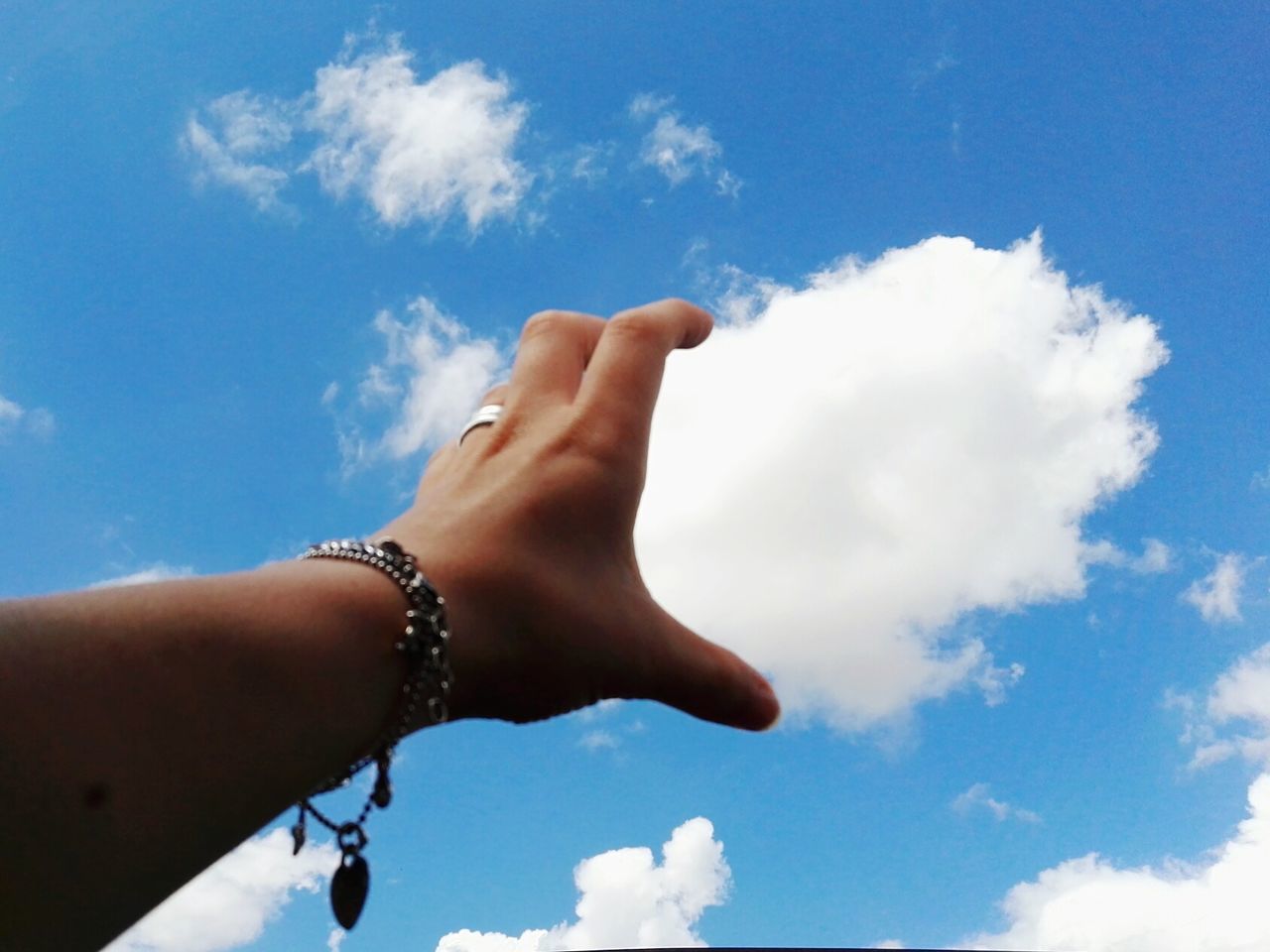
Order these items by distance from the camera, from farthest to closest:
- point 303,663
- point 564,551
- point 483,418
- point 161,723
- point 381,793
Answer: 1. point 483,418
2. point 564,551
3. point 381,793
4. point 303,663
5. point 161,723

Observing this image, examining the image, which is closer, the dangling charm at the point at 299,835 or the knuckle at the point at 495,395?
the dangling charm at the point at 299,835

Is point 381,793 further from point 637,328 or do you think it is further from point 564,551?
point 637,328

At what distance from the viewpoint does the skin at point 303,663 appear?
134 centimetres

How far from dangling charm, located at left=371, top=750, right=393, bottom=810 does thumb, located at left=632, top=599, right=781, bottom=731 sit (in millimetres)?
634

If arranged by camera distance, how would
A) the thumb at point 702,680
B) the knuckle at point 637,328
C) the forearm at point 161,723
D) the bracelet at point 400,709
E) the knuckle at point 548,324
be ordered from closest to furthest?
1. the forearm at point 161,723
2. the bracelet at point 400,709
3. the thumb at point 702,680
4. the knuckle at point 637,328
5. the knuckle at point 548,324

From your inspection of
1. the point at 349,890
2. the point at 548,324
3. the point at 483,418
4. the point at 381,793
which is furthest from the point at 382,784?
the point at 548,324

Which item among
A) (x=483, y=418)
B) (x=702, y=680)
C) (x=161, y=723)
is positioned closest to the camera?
(x=161, y=723)

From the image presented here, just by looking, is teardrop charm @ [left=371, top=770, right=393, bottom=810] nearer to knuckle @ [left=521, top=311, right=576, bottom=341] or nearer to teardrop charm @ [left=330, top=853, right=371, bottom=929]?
teardrop charm @ [left=330, top=853, right=371, bottom=929]

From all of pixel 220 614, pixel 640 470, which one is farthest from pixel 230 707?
pixel 640 470

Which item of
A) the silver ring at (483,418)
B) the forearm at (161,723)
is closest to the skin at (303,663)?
the forearm at (161,723)

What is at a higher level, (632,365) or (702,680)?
(632,365)

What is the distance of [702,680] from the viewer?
91.5 inches

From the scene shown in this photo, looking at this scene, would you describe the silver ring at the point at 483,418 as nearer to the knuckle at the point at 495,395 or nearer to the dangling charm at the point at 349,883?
the knuckle at the point at 495,395

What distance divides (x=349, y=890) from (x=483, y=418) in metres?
1.24
